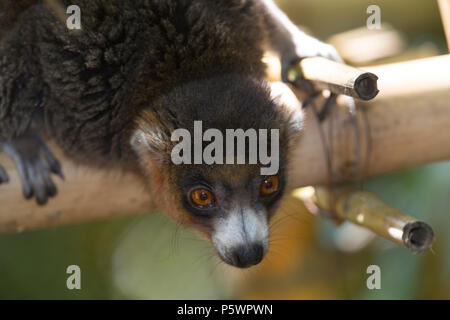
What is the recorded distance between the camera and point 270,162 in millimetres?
3512

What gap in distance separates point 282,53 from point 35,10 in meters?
1.51

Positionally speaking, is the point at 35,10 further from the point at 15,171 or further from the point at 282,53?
the point at 282,53

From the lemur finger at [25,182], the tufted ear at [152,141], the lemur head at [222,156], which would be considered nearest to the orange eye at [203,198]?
the lemur head at [222,156]

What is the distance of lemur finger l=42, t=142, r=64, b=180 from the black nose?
109cm

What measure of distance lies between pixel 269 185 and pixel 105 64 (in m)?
1.14

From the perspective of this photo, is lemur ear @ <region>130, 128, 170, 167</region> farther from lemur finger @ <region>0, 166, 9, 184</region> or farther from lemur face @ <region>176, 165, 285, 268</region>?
lemur finger @ <region>0, 166, 9, 184</region>

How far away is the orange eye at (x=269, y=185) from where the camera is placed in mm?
3544

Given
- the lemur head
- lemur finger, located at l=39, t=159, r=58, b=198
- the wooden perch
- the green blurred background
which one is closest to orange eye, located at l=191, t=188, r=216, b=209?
the lemur head

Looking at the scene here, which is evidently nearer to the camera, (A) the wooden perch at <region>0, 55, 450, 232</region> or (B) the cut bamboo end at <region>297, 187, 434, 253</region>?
(B) the cut bamboo end at <region>297, 187, 434, 253</region>

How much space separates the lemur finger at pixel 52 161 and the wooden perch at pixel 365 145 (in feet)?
0.13

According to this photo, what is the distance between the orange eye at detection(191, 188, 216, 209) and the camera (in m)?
3.49
